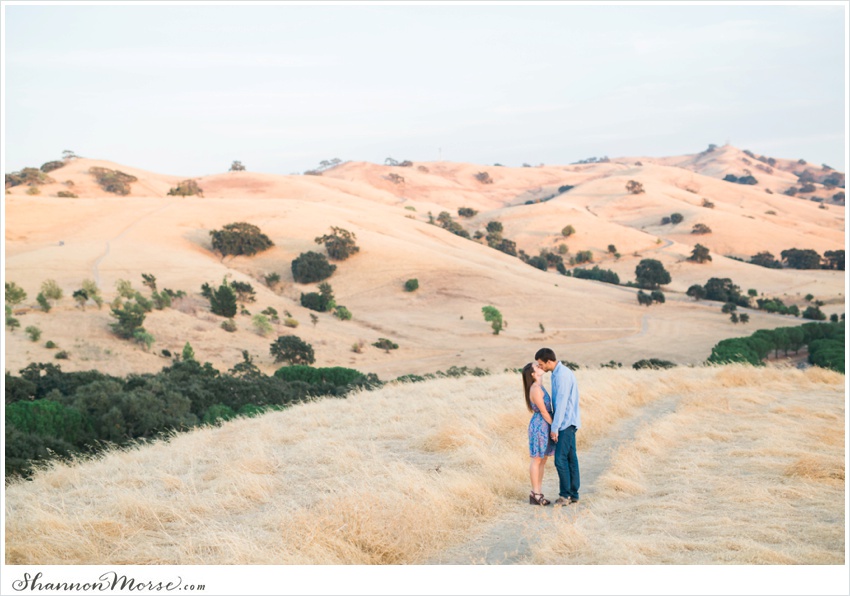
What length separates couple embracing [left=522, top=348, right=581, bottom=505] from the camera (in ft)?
26.2

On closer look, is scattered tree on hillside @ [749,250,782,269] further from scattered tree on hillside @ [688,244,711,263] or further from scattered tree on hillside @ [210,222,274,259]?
scattered tree on hillside @ [210,222,274,259]

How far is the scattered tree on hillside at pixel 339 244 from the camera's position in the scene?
54.7m

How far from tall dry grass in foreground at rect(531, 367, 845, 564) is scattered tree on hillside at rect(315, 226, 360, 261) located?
139ft

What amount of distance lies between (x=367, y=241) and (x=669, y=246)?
134 ft

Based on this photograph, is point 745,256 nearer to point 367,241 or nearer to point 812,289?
point 812,289

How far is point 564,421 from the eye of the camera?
8.06 metres

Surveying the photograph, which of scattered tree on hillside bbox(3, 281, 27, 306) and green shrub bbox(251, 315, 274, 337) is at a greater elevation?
scattered tree on hillside bbox(3, 281, 27, 306)

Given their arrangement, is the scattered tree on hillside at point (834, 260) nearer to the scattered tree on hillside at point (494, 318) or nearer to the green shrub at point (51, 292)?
the scattered tree on hillside at point (494, 318)

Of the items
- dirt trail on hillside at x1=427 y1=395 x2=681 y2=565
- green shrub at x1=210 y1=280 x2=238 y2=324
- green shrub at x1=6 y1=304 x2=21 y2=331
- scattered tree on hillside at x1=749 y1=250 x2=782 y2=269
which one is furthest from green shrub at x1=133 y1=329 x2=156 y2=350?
scattered tree on hillside at x1=749 y1=250 x2=782 y2=269

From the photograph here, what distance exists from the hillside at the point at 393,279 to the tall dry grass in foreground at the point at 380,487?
17.8m

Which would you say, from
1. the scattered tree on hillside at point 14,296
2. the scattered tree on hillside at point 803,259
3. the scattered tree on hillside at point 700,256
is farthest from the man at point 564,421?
the scattered tree on hillside at point 803,259

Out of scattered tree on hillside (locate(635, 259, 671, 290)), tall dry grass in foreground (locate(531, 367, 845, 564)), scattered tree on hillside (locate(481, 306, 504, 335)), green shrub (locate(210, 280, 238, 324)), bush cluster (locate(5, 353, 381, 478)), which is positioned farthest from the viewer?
scattered tree on hillside (locate(635, 259, 671, 290))

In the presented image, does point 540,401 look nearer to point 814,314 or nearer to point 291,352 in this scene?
point 291,352

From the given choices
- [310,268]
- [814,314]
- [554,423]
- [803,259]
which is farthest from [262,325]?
[803,259]
